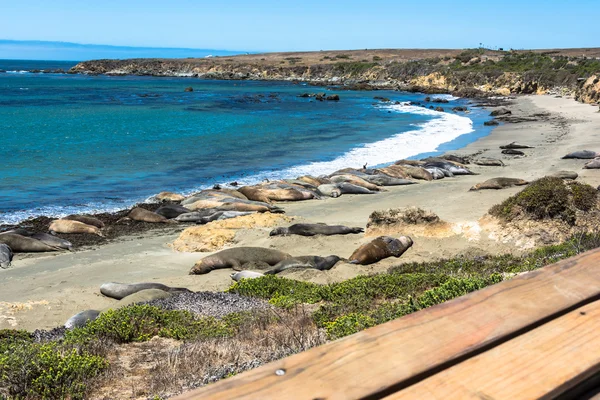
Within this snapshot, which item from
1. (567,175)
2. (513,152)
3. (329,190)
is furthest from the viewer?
(513,152)

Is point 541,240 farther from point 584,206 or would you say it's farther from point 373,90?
point 373,90

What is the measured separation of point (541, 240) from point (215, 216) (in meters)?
9.33

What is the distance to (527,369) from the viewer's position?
187cm

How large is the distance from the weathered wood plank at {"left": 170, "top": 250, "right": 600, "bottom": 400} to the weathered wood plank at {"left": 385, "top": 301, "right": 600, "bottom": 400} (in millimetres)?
39

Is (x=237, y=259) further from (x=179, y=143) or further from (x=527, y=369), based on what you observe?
(x=179, y=143)

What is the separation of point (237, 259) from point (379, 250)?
10.3ft

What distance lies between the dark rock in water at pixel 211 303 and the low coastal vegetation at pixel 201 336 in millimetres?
322

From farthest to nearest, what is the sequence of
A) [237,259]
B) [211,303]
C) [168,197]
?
[168,197] < [237,259] < [211,303]

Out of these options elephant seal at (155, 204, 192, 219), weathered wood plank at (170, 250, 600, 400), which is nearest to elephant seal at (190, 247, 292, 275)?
elephant seal at (155, 204, 192, 219)

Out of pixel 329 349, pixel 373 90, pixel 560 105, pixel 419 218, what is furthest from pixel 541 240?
pixel 373 90

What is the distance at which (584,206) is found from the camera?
40.1ft

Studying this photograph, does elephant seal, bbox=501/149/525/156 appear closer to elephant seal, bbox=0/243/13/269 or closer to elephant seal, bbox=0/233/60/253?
elephant seal, bbox=0/233/60/253

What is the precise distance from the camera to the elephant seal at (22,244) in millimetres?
14695

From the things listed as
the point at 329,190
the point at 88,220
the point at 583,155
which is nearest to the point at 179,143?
the point at 329,190
